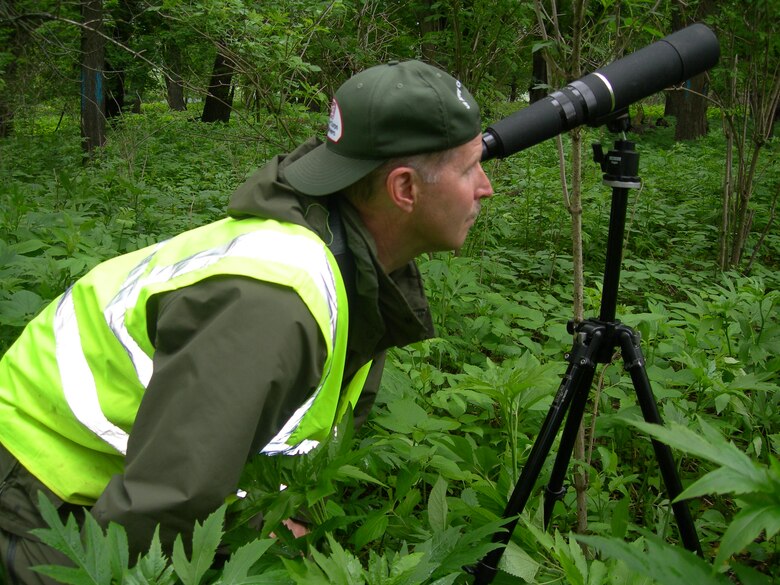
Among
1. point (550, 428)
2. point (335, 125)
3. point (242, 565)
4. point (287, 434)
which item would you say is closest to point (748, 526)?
point (242, 565)

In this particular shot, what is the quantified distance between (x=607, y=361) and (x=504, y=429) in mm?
845

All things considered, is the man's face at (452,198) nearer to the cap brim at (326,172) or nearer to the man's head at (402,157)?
the man's head at (402,157)

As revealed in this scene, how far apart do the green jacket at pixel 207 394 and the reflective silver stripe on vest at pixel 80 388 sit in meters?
0.18

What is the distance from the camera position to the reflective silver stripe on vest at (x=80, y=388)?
144 cm

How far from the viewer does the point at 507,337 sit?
11.6 feet

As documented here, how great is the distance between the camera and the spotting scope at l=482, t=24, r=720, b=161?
68.4 inches

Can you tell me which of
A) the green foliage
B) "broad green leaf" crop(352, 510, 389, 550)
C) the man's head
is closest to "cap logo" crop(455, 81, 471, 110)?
the man's head

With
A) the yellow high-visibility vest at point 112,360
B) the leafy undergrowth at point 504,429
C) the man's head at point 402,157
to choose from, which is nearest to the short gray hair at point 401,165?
the man's head at point 402,157

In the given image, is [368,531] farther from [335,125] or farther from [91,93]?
[91,93]

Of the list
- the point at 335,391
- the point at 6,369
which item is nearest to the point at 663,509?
the point at 335,391

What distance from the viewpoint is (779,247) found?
605cm

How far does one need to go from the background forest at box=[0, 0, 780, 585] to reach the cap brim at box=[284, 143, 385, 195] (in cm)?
56

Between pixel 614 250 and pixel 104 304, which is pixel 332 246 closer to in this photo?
pixel 104 304

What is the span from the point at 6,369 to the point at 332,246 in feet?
2.55
